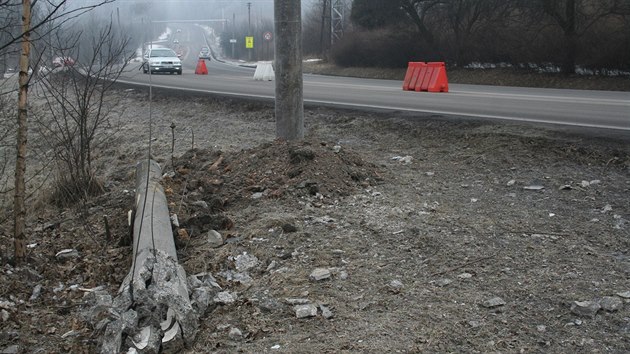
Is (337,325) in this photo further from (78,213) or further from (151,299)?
(78,213)

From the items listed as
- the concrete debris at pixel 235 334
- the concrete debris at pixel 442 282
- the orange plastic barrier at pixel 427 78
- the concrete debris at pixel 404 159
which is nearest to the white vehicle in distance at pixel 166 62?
the orange plastic barrier at pixel 427 78

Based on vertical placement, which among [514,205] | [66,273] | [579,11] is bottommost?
[66,273]

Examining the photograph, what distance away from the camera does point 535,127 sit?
10141 mm

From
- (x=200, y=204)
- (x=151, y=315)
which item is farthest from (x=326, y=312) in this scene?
(x=200, y=204)

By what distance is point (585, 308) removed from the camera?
4223 mm

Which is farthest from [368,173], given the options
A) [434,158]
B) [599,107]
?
[599,107]

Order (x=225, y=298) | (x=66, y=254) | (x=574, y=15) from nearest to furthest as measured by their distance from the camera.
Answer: (x=225, y=298) < (x=66, y=254) < (x=574, y=15)

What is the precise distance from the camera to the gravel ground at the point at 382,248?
13.9ft

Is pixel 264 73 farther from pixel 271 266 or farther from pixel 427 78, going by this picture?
pixel 271 266

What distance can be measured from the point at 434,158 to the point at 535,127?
2.24 metres

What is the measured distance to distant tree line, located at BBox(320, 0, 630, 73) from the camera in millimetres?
24047

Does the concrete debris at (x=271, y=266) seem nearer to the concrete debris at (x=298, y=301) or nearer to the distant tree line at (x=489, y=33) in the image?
the concrete debris at (x=298, y=301)

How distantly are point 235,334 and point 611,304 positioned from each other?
2.44 m

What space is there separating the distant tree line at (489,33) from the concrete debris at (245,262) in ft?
68.8
